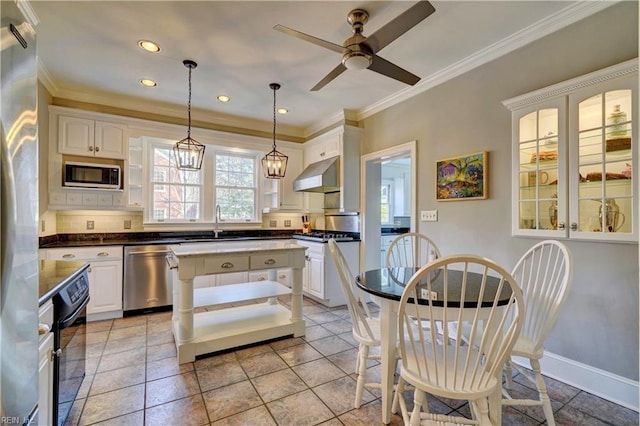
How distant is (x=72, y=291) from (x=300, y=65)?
2.65m

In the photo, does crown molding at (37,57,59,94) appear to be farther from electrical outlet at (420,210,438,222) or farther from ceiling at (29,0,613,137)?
electrical outlet at (420,210,438,222)

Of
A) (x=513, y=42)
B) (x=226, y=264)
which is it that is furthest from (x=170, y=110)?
(x=513, y=42)

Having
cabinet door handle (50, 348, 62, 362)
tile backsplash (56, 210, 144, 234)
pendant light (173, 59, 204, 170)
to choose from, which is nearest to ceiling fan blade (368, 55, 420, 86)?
pendant light (173, 59, 204, 170)

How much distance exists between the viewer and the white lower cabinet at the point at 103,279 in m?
3.33

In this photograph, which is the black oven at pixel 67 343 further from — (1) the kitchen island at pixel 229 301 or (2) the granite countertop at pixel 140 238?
(2) the granite countertop at pixel 140 238

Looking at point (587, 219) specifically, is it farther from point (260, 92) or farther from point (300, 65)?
point (260, 92)

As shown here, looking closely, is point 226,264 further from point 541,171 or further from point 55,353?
point 541,171

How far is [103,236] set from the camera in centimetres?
388

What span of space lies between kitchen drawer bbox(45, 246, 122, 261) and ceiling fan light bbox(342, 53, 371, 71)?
3291mm

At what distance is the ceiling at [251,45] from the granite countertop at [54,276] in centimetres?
189

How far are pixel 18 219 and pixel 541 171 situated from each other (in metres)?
3.04

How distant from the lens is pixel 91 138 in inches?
142

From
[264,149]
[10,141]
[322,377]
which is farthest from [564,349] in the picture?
[264,149]

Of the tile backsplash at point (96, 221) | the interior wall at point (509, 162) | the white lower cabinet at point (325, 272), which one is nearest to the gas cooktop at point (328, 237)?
the white lower cabinet at point (325, 272)
